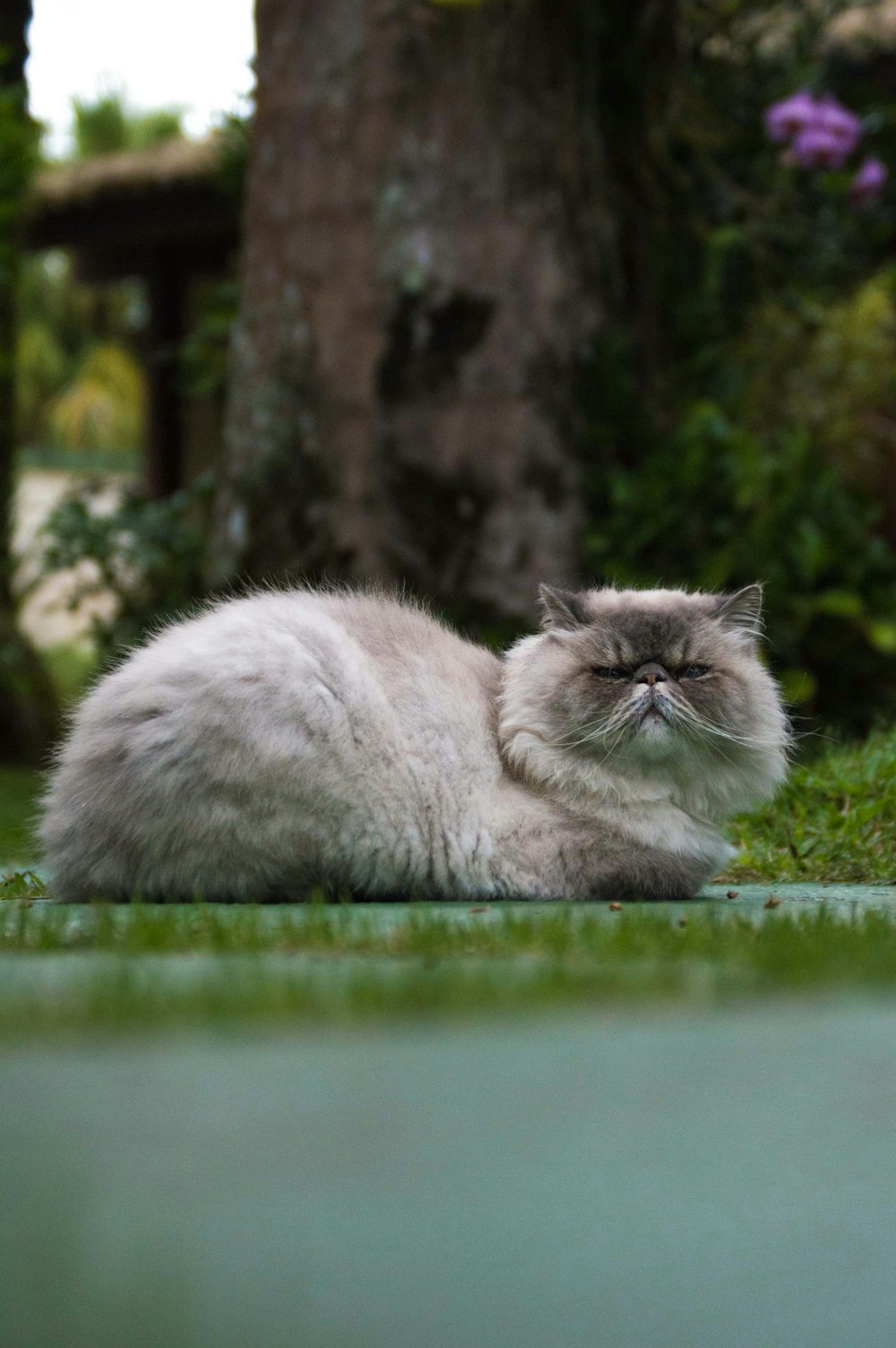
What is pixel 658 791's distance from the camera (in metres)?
3.94

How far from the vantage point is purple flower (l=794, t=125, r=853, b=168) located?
9.86m

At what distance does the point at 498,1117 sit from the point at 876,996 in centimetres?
66

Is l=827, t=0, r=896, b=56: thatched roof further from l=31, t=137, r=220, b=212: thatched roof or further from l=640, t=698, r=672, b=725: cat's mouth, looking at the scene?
l=640, t=698, r=672, b=725: cat's mouth

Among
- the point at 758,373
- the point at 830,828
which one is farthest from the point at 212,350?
the point at 830,828

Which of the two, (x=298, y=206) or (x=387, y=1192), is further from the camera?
(x=298, y=206)

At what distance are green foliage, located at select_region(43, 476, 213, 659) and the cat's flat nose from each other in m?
5.52

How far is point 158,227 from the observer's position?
573 inches

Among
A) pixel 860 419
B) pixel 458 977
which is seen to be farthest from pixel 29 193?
pixel 458 977

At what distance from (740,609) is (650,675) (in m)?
0.46

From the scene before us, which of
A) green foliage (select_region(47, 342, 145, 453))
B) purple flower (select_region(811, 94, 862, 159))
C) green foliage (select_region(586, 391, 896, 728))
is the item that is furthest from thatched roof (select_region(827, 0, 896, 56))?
green foliage (select_region(47, 342, 145, 453))

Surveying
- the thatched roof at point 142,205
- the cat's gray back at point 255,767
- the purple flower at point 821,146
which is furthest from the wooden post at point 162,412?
the cat's gray back at point 255,767

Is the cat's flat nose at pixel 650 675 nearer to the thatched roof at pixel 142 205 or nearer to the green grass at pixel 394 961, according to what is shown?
the green grass at pixel 394 961

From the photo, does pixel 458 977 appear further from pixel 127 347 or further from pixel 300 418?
pixel 127 347

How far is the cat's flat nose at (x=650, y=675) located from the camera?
3836 millimetres
